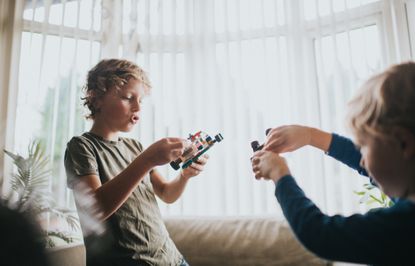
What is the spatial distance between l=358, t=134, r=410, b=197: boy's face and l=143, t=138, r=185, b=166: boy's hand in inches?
20.8

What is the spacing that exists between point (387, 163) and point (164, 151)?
572 mm

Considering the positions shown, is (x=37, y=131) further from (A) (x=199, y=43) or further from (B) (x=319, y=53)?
(B) (x=319, y=53)

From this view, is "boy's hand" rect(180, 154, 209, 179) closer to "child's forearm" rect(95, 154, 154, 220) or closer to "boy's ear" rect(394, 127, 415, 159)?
"child's forearm" rect(95, 154, 154, 220)

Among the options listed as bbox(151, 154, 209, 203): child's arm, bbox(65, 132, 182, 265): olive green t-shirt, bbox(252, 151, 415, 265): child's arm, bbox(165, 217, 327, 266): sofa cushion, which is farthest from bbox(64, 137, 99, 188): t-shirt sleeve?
bbox(165, 217, 327, 266): sofa cushion

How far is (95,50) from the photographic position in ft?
7.04

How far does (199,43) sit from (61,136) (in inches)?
39.2

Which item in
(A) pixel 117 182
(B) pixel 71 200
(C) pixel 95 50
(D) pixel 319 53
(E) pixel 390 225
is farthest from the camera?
(C) pixel 95 50

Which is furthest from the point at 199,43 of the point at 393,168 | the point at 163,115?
the point at 393,168

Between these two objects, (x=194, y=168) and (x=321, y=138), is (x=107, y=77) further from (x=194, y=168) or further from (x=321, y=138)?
(x=321, y=138)

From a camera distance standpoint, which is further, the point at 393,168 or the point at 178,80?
the point at 178,80

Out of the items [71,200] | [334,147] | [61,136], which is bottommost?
[71,200]

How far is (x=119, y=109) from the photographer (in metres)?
Answer: 1.12

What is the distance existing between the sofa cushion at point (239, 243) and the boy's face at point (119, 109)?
619 millimetres

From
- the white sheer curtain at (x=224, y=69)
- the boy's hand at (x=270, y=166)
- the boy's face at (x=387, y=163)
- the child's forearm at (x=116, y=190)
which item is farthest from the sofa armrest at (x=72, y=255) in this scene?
the boy's face at (x=387, y=163)
